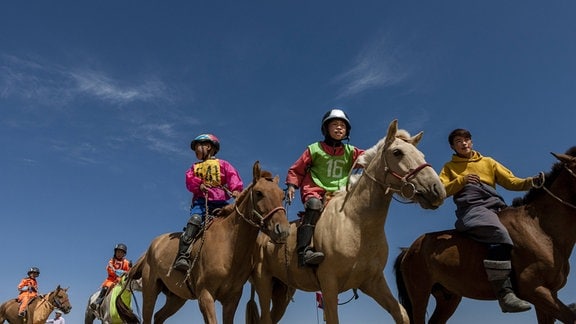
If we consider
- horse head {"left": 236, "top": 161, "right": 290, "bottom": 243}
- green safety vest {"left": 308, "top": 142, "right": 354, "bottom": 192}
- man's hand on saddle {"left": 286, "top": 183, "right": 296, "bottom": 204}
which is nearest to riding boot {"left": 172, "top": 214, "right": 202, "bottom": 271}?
horse head {"left": 236, "top": 161, "right": 290, "bottom": 243}

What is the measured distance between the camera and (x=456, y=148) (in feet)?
27.2

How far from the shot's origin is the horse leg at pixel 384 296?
6242 millimetres

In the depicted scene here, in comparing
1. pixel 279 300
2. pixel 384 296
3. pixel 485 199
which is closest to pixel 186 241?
pixel 279 300

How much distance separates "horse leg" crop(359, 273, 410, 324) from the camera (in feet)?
20.5

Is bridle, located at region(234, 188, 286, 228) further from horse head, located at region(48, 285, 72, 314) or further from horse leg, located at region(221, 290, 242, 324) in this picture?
horse head, located at region(48, 285, 72, 314)

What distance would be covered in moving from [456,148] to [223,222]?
3896mm

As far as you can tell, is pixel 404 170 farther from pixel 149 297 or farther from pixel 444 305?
pixel 149 297

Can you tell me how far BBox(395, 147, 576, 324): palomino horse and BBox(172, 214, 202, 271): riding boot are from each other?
340 centimetres

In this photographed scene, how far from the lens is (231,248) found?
24.0 feet

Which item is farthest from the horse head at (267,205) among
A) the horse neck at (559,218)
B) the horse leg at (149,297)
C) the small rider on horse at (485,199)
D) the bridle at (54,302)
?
the bridle at (54,302)

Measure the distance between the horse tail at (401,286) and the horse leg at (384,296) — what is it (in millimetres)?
1928

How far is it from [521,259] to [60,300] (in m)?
21.7

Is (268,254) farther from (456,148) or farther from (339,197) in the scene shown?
(456,148)

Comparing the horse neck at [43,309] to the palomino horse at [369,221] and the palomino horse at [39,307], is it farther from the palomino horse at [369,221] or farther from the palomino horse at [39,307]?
the palomino horse at [369,221]
